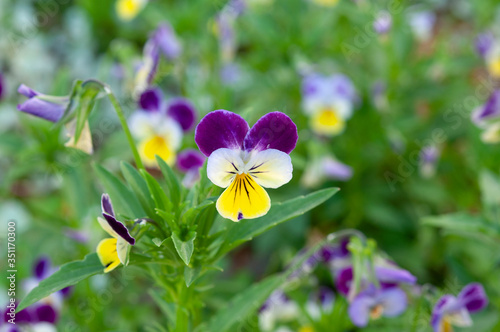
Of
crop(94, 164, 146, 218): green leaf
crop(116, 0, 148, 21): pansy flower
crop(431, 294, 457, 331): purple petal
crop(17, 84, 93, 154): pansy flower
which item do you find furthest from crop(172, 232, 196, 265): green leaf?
crop(116, 0, 148, 21): pansy flower

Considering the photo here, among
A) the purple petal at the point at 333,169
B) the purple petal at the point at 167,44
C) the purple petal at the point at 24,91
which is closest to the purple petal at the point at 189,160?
the purple petal at the point at 167,44

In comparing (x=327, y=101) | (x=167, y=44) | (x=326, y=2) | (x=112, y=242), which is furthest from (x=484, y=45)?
(x=112, y=242)

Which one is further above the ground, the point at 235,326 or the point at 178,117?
the point at 178,117

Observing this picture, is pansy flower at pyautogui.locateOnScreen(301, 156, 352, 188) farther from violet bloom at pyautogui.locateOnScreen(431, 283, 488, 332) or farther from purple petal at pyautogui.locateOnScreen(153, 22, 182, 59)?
violet bloom at pyautogui.locateOnScreen(431, 283, 488, 332)

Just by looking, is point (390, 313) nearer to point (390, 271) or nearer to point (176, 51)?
point (390, 271)

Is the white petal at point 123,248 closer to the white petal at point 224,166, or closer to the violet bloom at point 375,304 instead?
the white petal at point 224,166

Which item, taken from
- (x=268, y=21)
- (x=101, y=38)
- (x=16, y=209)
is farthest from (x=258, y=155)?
(x=101, y=38)

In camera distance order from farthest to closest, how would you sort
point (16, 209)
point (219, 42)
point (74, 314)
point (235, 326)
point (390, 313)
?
point (16, 209)
point (219, 42)
point (74, 314)
point (390, 313)
point (235, 326)

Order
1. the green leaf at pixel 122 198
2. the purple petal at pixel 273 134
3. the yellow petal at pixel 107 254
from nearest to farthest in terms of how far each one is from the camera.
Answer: the purple petal at pixel 273 134 → the yellow petal at pixel 107 254 → the green leaf at pixel 122 198
